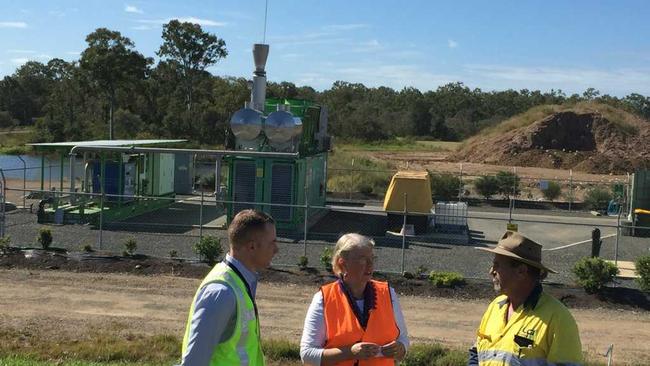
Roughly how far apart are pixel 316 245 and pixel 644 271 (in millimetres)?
8045

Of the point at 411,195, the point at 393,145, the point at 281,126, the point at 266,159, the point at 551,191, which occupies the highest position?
the point at 281,126

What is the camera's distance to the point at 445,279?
14.0 metres

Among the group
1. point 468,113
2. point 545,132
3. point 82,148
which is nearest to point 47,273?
point 82,148

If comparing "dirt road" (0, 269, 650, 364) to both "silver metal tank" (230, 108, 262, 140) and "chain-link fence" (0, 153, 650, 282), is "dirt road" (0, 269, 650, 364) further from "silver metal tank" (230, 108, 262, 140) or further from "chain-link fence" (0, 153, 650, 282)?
"silver metal tank" (230, 108, 262, 140)

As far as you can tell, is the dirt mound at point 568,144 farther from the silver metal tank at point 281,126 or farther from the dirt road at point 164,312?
the dirt road at point 164,312

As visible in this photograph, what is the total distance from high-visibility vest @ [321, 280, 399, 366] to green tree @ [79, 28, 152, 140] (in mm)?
52026

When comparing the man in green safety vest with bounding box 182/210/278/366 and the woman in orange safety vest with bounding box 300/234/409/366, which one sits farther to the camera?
the woman in orange safety vest with bounding box 300/234/409/366

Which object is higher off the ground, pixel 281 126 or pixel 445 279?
pixel 281 126

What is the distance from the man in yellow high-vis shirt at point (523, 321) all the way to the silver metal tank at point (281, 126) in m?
16.2

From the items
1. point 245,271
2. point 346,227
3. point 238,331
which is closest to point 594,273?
point 346,227

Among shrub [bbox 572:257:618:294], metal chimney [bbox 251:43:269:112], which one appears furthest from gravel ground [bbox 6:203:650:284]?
metal chimney [bbox 251:43:269:112]

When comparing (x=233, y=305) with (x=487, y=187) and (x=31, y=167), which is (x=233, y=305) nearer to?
(x=487, y=187)

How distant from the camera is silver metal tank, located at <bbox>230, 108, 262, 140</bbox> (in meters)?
20.3

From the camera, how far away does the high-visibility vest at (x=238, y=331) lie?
3611mm
